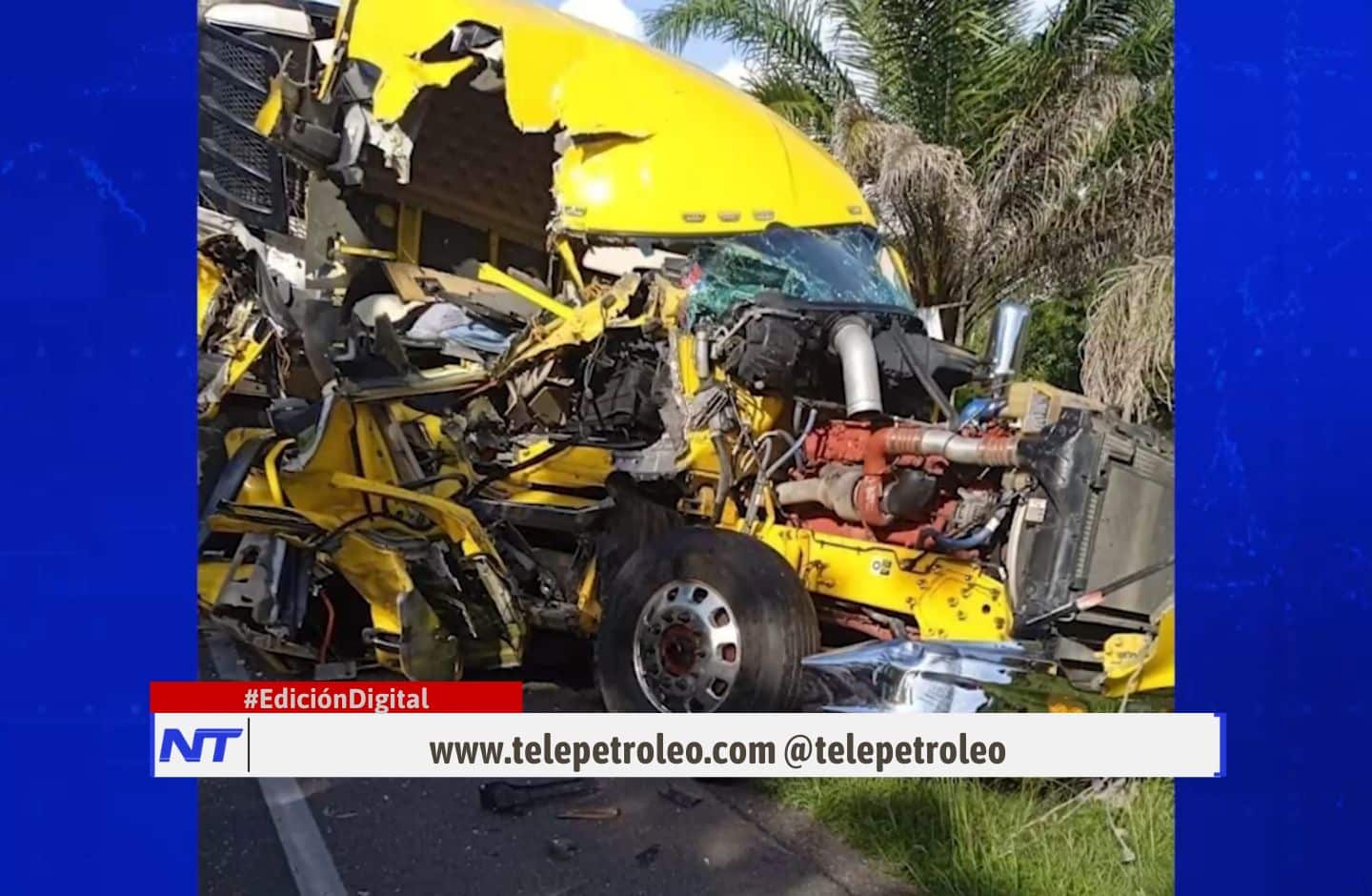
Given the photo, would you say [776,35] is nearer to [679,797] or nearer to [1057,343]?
[1057,343]

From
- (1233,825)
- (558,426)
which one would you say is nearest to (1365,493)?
(1233,825)

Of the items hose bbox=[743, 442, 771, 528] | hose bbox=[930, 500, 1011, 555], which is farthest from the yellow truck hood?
hose bbox=[930, 500, 1011, 555]

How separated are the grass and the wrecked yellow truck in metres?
0.24

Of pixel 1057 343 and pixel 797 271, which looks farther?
pixel 797 271

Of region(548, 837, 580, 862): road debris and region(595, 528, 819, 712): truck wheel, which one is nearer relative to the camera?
region(595, 528, 819, 712): truck wheel

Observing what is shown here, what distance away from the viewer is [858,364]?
2.75 metres

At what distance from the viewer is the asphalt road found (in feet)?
8.97

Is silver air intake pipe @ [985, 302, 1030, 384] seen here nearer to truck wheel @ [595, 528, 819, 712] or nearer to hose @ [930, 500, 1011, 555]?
hose @ [930, 500, 1011, 555]

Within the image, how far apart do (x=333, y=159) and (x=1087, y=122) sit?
5.85ft

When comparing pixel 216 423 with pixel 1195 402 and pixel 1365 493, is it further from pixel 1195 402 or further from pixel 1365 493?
pixel 1365 493

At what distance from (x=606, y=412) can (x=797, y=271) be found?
1.87 ft

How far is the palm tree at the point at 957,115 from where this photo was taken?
2.79 m

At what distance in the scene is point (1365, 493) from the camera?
8.25 feet

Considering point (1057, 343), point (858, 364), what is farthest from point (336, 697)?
point (1057, 343)
